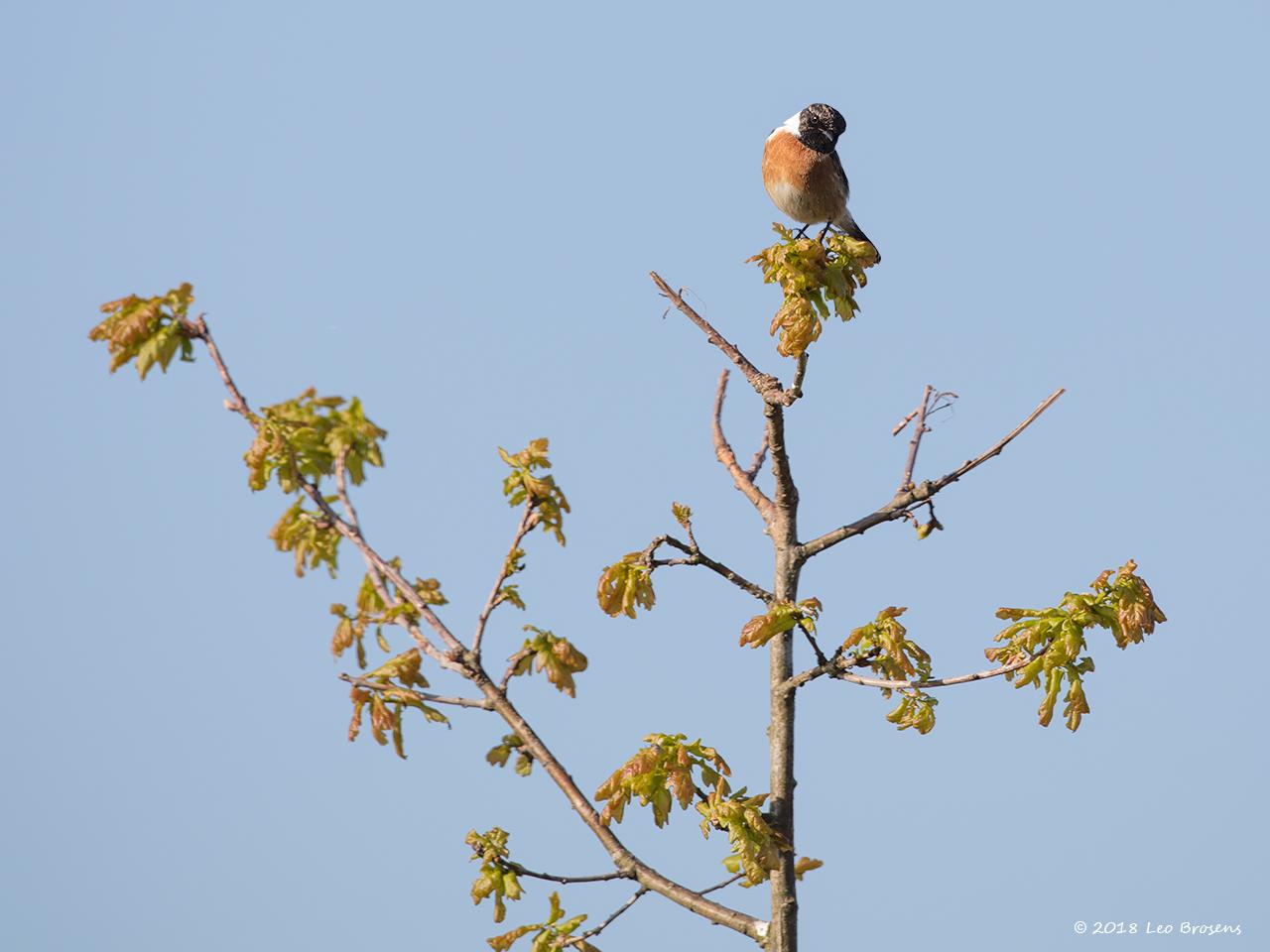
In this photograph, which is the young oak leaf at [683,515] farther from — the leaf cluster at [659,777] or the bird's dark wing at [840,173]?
the bird's dark wing at [840,173]

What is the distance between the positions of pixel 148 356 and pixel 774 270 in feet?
7.88

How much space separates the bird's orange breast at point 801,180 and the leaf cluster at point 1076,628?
377 centimetres

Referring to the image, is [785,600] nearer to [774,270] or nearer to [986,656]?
[986,656]

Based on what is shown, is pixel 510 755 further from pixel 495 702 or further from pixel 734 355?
pixel 734 355

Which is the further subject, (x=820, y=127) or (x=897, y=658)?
(x=820, y=127)

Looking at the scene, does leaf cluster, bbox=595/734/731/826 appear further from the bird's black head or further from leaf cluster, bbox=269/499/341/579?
the bird's black head

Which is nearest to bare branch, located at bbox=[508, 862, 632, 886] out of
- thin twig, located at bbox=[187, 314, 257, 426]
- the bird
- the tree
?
the tree

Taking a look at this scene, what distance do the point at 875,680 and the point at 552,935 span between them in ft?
5.22

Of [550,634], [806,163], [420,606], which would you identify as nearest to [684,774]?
[550,634]

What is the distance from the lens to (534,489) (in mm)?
5246

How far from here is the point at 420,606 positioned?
5.11 m

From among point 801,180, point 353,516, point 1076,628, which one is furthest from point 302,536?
point 801,180

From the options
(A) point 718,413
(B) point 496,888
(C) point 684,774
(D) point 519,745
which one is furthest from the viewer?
(A) point 718,413

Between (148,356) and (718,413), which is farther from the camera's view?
(718,413)
